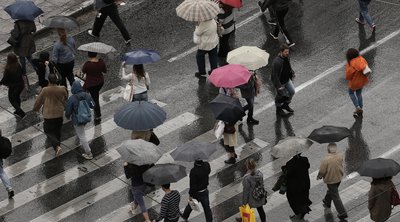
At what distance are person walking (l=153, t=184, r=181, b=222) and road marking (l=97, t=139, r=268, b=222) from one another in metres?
1.62

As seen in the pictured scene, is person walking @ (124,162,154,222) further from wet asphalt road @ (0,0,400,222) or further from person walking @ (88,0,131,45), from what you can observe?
person walking @ (88,0,131,45)

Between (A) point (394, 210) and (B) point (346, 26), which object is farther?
(B) point (346, 26)

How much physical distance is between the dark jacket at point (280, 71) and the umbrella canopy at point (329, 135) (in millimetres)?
3218

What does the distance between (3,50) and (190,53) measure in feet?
14.5

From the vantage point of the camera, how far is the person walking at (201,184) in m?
17.4

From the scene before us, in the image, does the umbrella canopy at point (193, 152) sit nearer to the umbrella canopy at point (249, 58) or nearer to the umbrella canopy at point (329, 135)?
the umbrella canopy at point (329, 135)

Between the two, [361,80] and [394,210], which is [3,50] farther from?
[394,210]

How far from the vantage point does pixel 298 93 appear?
22.3 metres

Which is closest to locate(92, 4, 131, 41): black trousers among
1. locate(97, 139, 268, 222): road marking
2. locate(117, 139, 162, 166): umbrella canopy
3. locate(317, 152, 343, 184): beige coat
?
locate(97, 139, 268, 222): road marking

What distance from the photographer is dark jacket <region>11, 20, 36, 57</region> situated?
22922mm

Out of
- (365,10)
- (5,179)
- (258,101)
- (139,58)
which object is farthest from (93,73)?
(365,10)

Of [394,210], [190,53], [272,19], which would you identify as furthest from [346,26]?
[394,210]

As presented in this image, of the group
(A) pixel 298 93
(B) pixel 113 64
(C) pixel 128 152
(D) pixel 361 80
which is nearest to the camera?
(C) pixel 128 152

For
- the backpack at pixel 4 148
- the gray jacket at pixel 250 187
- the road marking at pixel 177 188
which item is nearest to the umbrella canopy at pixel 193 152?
the gray jacket at pixel 250 187
